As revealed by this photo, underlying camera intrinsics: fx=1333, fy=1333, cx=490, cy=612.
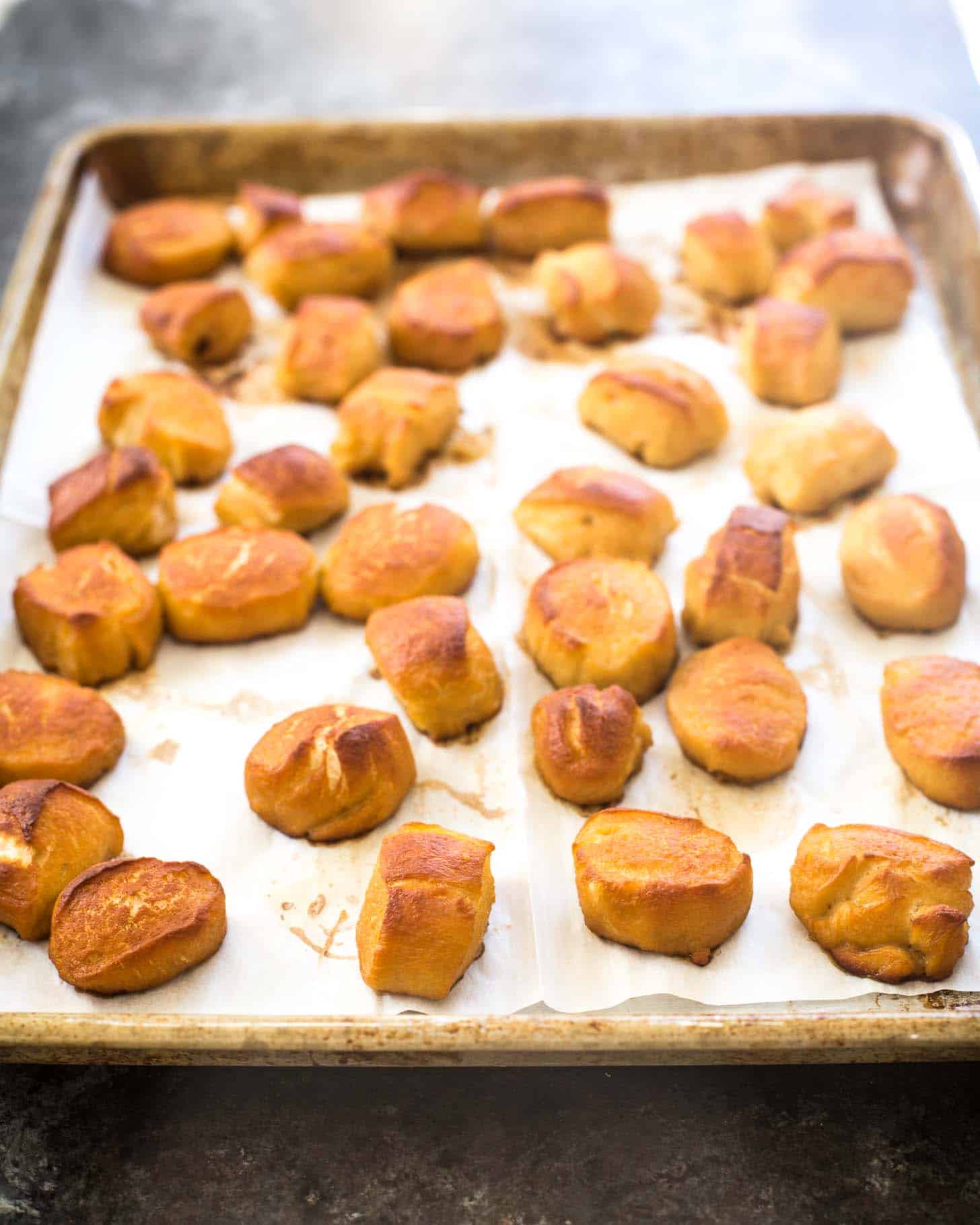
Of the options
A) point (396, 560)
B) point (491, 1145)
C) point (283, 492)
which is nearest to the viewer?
point (491, 1145)

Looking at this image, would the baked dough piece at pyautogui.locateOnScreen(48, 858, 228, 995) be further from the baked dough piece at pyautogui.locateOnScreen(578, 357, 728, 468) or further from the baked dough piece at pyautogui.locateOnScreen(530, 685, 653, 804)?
the baked dough piece at pyautogui.locateOnScreen(578, 357, 728, 468)

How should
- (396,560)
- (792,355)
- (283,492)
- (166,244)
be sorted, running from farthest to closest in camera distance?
1. (166,244)
2. (792,355)
3. (283,492)
4. (396,560)

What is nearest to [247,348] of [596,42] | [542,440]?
[542,440]

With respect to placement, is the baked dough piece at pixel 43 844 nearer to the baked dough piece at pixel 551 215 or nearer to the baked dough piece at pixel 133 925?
the baked dough piece at pixel 133 925

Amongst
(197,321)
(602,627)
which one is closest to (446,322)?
(197,321)

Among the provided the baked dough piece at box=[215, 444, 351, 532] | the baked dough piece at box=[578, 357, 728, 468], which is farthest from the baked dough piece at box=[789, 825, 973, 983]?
the baked dough piece at box=[215, 444, 351, 532]

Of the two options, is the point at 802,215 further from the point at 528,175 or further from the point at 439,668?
the point at 439,668
